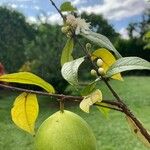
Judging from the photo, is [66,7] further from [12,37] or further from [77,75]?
[12,37]

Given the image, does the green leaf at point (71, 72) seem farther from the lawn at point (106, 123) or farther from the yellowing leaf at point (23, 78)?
the lawn at point (106, 123)

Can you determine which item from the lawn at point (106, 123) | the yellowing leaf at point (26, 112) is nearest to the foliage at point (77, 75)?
the yellowing leaf at point (26, 112)

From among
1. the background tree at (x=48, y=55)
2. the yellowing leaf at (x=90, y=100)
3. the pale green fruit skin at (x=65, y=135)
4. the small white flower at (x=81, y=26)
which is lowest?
the pale green fruit skin at (x=65, y=135)

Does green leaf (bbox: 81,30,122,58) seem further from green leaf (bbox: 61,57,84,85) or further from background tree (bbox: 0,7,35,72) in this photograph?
background tree (bbox: 0,7,35,72)

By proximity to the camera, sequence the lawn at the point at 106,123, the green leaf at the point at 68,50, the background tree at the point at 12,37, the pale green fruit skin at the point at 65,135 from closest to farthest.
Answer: the pale green fruit skin at the point at 65,135 → the green leaf at the point at 68,50 → the lawn at the point at 106,123 → the background tree at the point at 12,37

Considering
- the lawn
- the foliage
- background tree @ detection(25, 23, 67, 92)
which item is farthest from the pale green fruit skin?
background tree @ detection(25, 23, 67, 92)

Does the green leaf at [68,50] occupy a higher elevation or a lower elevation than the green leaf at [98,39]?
higher

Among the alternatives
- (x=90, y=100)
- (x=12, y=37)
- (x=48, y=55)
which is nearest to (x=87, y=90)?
(x=90, y=100)
